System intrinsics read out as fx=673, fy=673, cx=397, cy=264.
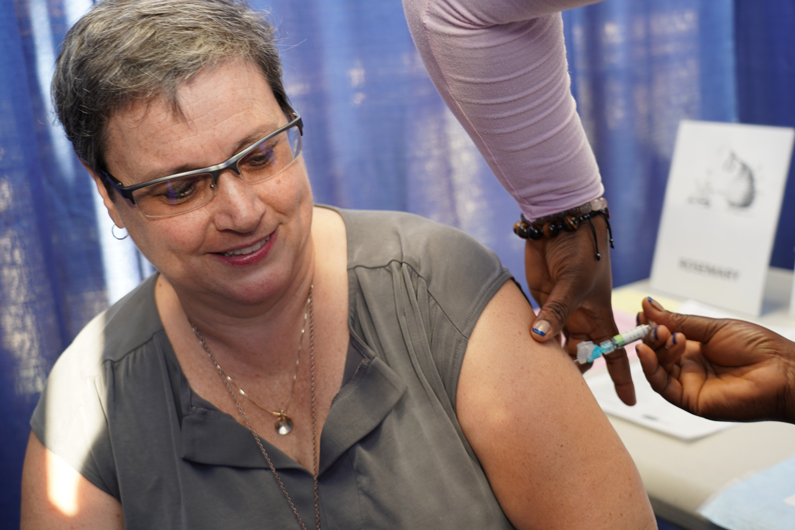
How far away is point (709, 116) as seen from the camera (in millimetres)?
2559

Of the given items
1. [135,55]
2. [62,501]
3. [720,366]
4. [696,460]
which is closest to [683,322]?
[720,366]

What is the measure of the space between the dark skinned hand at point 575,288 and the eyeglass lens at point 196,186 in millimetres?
472

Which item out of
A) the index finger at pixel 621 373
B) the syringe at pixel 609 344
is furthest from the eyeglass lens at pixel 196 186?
the index finger at pixel 621 373

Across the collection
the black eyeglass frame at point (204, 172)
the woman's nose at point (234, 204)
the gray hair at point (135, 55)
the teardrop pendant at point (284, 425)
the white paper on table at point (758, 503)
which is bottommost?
the white paper on table at point (758, 503)

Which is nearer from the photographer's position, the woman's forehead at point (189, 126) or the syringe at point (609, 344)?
the woman's forehead at point (189, 126)

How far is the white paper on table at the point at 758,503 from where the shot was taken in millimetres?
1045

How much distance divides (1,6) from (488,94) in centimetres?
123

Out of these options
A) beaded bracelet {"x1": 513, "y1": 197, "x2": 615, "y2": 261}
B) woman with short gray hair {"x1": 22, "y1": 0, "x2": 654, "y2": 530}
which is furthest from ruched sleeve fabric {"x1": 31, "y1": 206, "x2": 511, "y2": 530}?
beaded bracelet {"x1": 513, "y1": 197, "x2": 615, "y2": 261}

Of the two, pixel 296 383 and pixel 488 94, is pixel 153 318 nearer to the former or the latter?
pixel 296 383

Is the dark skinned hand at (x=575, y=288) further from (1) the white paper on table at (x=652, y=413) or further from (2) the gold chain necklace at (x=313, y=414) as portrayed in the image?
(2) the gold chain necklace at (x=313, y=414)

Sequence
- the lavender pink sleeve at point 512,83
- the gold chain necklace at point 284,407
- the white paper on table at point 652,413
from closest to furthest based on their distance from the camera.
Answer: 1. the lavender pink sleeve at point 512,83
2. the gold chain necklace at point 284,407
3. the white paper on table at point 652,413

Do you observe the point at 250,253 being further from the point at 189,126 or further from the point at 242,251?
the point at 189,126

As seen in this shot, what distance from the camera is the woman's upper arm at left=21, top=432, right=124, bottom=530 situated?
1071mm

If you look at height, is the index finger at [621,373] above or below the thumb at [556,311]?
below
